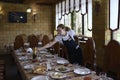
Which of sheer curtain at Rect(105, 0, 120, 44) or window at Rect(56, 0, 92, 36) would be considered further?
window at Rect(56, 0, 92, 36)

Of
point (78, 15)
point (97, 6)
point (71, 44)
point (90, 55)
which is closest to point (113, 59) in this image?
point (90, 55)

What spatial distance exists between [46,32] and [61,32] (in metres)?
6.50

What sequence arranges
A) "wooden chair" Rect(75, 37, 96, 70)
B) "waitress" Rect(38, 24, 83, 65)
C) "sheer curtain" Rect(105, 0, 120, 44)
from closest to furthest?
1. "wooden chair" Rect(75, 37, 96, 70)
2. "waitress" Rect(38, 24, 83, 65)
3. "sheer curtain" Rect(105, 0, 120, 44)

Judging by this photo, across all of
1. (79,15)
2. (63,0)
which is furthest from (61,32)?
(63,0)

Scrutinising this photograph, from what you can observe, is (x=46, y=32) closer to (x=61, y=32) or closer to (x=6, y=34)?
(x=6, y=34)

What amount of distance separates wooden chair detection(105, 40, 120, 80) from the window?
312cm

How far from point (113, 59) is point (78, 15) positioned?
A: 4256 millimetres

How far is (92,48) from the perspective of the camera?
2.99 metres

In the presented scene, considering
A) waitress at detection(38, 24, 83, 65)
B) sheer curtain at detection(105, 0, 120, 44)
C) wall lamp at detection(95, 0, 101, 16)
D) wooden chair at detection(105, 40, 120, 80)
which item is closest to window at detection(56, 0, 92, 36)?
wall lamp at detection(95, 0, 101, 16)

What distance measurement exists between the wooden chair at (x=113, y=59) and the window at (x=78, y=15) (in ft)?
10.2

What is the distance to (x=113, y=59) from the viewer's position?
8.05 feet

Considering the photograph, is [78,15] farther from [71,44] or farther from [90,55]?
[90,55]

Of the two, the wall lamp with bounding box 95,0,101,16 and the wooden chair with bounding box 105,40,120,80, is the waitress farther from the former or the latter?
the wall lamp with bounding box 95,0,101,16

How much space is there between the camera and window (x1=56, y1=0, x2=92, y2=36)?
5.78m
